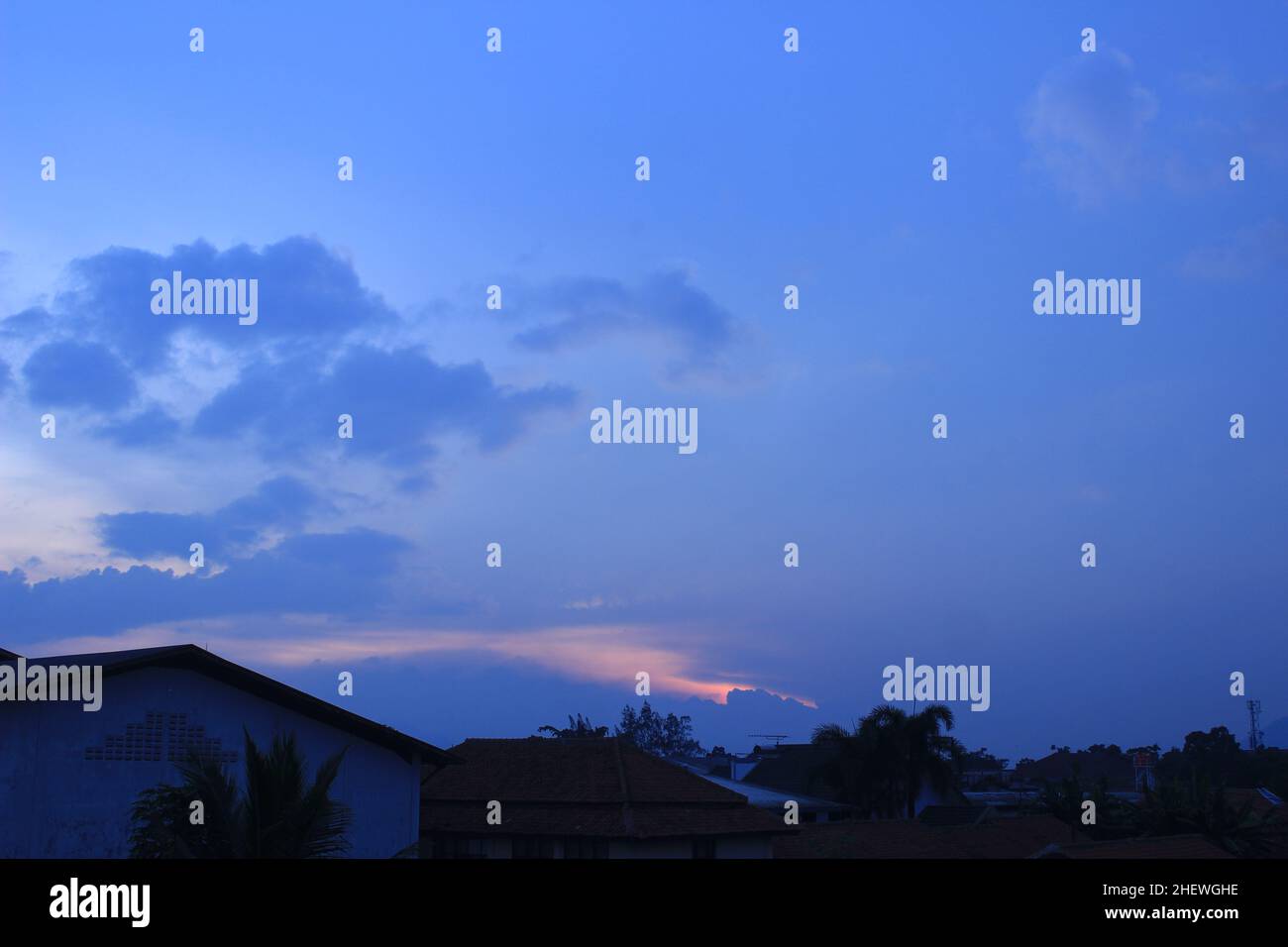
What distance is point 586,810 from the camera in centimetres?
3534

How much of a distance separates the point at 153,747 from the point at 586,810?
47.9 ft

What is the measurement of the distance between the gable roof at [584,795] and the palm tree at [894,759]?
19931 millimetres

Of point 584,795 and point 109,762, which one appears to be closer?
point 109,762

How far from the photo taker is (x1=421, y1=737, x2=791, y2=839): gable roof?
34406 mm

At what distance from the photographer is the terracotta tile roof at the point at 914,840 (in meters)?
39.7

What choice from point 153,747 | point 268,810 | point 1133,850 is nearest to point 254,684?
point 153,747
